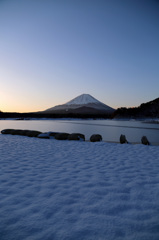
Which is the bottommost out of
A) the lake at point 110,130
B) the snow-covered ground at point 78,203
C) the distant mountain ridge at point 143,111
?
the lake at point 110,130

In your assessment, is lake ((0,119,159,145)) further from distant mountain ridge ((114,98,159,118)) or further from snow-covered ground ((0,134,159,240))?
distant mountain ridge ((114,98,159,118))

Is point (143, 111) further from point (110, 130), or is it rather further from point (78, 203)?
point (78, 203)

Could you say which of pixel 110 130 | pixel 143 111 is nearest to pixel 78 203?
pixel 110 130

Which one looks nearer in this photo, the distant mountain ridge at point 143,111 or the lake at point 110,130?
the lake at point 110,130

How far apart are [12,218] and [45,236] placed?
2.22 ft

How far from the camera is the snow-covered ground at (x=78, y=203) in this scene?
221 centimetres

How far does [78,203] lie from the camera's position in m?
2.91

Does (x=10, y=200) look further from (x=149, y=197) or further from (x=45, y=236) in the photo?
(x=149, y=197)

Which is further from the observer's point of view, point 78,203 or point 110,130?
point 110,130

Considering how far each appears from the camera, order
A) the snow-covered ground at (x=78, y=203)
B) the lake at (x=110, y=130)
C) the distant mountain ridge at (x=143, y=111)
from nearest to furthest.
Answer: the snow-covered ground at (x=78, y=203) → the lake at (x=110, y=130) → the distant mountain ridge at (x=143, y=111)

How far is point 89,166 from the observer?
5266 mm

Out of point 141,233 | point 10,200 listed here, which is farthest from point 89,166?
point 141,233

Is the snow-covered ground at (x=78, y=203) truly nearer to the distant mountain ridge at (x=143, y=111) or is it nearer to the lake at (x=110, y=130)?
the lake at (x=110, y=130)

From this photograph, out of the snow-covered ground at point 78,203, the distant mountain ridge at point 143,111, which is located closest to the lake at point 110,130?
the snow-covered ground at point 78,203
